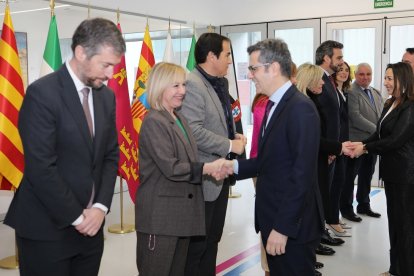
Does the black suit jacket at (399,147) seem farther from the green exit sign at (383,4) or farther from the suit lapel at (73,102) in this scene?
the green exit sign at (383,4)

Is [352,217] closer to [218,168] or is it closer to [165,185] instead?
[218,168]

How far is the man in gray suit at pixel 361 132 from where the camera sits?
557cm

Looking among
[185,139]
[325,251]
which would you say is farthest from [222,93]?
[325,251]

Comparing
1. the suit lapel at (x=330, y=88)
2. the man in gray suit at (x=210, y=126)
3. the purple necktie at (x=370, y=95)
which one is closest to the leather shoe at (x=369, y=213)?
the purple necktie at (x=370, y=95)

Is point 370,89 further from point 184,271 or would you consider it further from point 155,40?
point 184,271

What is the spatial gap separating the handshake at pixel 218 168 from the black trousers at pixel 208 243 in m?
→ 0.36

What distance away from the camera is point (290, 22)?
317 inches

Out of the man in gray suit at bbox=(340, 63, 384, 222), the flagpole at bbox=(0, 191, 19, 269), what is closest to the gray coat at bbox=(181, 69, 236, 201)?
the flagpole at bbox=(0, 191, 19, 269)

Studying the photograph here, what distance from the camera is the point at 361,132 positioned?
5.63 metres

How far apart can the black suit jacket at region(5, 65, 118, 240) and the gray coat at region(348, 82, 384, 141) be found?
A: 4.20m

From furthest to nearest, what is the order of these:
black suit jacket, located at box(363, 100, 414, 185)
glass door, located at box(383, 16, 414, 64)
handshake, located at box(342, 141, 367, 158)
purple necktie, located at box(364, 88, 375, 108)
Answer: glass door, located at box(383, 16, 414, 64)
purple necktie, located at box(364, 88, 375, 108)
handshake, located at box(342, 141, 367, 158)
black suit jacket, located at box(363, 100, 414, 185)

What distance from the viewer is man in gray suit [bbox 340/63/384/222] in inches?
219

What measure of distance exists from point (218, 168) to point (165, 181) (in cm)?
33

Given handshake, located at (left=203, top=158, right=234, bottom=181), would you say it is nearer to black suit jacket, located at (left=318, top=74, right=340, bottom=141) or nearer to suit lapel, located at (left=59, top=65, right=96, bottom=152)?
suit lapel, located at (left=59, top=65, right=96, bottom=152)
